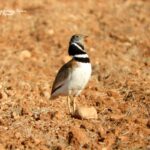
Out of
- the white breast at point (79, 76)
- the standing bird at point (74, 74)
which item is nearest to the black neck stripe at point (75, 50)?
the standing bird at point (74, 74)

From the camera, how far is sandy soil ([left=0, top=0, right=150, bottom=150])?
675 centimetres

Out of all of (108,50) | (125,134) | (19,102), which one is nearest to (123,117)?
(125,134)

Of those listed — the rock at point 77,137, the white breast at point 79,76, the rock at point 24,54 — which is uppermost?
the white breast at point 79,76

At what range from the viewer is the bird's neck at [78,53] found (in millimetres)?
7500

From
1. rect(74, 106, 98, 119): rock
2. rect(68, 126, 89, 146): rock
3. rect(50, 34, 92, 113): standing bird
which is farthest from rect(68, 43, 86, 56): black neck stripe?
rect(68, 126, 89, 146): rock

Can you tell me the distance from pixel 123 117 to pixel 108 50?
3617mm

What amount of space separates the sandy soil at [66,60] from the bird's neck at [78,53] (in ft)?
2.44

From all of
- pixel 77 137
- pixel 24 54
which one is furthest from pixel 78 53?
→ pixel 24 54

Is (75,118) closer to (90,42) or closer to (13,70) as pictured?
(13,70)

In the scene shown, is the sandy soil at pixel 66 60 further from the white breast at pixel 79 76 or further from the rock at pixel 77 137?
the white breast at pixel 79 76

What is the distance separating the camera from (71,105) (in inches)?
314

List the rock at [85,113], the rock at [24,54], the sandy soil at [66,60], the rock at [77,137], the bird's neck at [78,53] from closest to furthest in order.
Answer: the rock at [77,137] → the sandy soil at [66,60] → the rock at [85,113] → the bird's neck at [78,53] → the rock at [24,54]

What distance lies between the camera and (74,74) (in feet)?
24.1

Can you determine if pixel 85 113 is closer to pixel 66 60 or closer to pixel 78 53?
pixel 78 53
